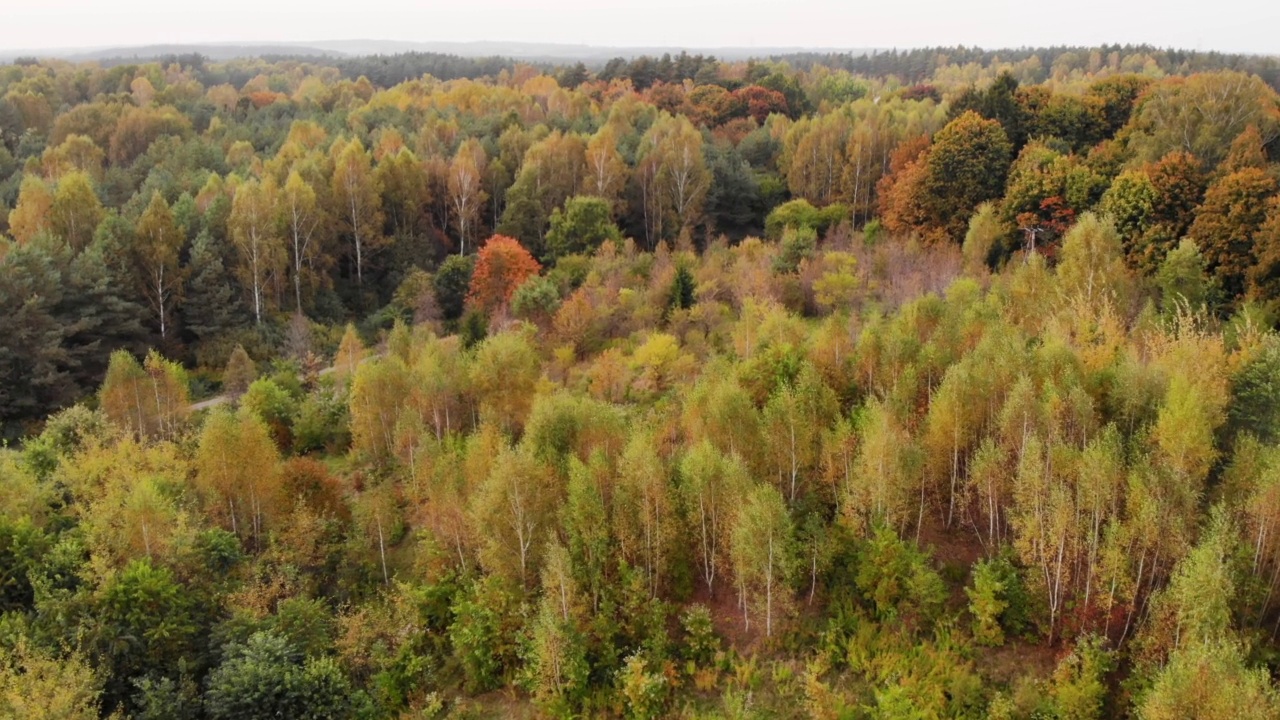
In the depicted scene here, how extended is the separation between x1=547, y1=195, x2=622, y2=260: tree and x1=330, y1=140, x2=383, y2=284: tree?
13.4 meters

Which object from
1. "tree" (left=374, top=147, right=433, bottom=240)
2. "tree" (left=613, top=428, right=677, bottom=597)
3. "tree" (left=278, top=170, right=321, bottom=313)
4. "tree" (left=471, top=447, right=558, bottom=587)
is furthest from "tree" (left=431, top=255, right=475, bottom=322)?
"tree" (left=613, top=428, right=677, bottom=597)

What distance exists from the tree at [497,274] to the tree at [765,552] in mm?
33240

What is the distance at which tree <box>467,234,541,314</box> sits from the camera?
54.1 meters

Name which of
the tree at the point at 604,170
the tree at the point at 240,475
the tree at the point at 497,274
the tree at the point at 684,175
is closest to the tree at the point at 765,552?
the tree at the point at 240,475

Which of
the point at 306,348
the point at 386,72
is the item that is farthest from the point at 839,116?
the point at 386,72

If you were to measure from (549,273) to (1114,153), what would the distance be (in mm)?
36693

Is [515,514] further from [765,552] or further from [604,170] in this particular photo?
[604,170]

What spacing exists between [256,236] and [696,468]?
41.3m

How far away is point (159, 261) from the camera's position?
50.8 metres

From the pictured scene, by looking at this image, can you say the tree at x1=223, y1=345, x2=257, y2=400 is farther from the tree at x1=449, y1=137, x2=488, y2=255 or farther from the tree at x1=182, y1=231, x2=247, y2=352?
the tree at x1=449, y1=137, x2=488, y2=255

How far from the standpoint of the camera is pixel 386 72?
163m

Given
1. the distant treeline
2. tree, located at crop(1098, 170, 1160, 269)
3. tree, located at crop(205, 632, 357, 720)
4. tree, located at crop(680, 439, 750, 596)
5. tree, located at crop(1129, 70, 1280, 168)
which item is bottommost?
tree, located at crop(205, 632, 357, 720)

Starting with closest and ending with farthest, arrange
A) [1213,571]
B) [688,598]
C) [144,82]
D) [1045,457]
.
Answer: [1213,571], [1045,457], [688,598], [144,82]

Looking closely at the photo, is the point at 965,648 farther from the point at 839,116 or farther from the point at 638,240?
the point at 839,116
